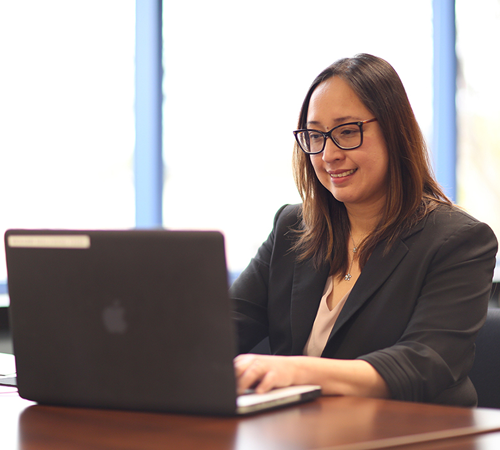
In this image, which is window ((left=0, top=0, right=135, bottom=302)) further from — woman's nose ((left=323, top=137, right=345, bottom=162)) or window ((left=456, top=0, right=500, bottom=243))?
window ((left=456, top=0, right=500, bottom=243))

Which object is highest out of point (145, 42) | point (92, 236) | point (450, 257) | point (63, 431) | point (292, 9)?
point (292, 9)

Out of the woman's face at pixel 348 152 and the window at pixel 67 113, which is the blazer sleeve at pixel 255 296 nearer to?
the woman's face at pixel 348 152

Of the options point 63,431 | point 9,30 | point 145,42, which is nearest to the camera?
point 63,431

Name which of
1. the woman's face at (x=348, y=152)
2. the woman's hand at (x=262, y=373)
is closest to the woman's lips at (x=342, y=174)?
the woman's face at (x=348, y=152)

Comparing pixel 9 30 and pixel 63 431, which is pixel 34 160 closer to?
pixel 9 30

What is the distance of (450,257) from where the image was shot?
1393 mm

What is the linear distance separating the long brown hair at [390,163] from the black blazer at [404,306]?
4cm

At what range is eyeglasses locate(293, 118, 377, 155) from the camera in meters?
1.55

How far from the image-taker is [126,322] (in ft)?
2.90

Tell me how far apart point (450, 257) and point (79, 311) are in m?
0.85

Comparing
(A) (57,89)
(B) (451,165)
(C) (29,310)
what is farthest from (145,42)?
(C) (29,310)

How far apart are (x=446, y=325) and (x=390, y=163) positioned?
475mm

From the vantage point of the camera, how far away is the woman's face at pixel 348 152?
1553 millimetres

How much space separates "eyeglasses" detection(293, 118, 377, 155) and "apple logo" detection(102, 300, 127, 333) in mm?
851
